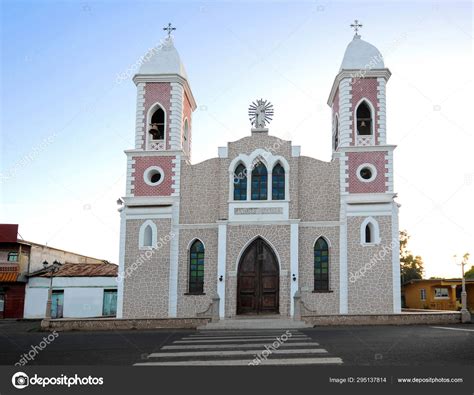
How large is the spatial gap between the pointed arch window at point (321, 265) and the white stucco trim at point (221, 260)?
356 cm

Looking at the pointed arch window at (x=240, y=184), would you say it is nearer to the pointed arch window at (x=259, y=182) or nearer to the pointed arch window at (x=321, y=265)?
the pointed arch window at (x=259, y=182)

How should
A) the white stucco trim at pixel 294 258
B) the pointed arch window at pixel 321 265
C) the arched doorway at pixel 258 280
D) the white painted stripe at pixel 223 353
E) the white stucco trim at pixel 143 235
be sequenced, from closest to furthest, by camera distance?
the white painted stripe at pixel 223 353 → the white stucco trim at pixel 294 258 → the arched doorway at pixel 258 280 → the pointed arch window at pixel 321 265 → the white stucco trim at pixel 143 235

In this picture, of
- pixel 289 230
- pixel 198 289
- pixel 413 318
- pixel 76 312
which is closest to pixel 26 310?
pixel 76 312

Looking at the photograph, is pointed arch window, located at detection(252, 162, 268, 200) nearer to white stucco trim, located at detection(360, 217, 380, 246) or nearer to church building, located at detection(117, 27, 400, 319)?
church building, located at detection(117, 27, 400, 319)

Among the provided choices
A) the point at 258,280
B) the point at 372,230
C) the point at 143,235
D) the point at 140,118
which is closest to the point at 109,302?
the point at 143,235

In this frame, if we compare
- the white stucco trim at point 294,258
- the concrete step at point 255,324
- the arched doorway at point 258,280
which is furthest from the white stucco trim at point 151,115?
the concrete step at point 255,324

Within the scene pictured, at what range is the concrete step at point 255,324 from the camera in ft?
62.2

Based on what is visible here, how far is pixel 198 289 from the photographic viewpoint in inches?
902

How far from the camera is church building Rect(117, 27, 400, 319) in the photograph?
72.8ft

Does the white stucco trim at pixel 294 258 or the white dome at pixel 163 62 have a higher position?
the white dome at pixel 163 62

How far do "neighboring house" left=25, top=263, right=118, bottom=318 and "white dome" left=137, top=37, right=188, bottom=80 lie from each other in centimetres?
1369

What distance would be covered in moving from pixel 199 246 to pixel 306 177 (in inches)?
202

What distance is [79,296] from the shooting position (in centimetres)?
3341

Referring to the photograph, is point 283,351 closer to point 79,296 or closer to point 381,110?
point 381,110
